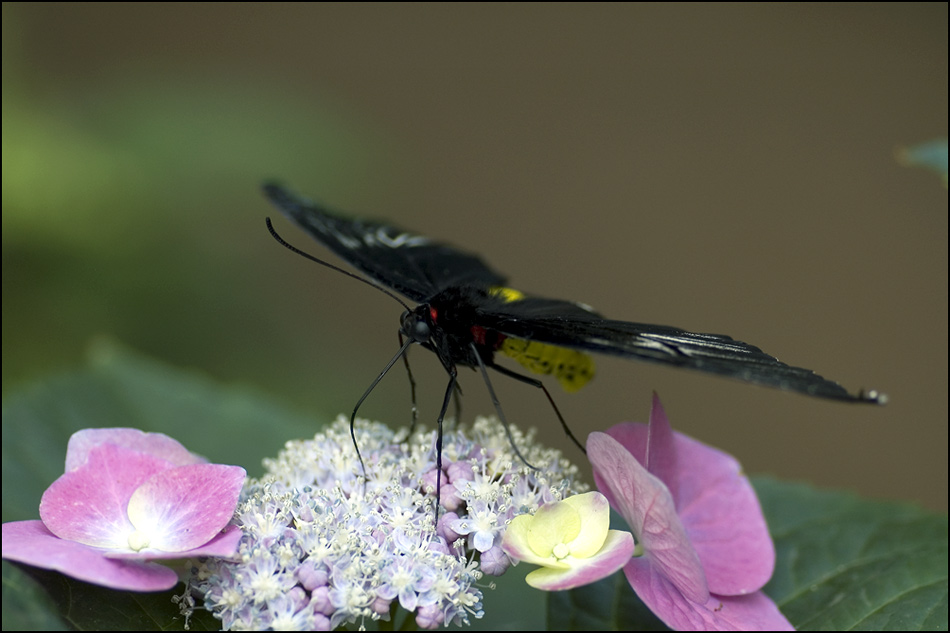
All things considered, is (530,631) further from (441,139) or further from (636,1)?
(636,1)

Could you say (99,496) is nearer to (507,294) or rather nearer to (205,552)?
(205,552)

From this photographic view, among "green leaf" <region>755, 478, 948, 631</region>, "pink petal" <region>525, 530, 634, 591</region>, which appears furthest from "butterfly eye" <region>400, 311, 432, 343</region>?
"green leaf" <region>755, 478, 948, 631</region>

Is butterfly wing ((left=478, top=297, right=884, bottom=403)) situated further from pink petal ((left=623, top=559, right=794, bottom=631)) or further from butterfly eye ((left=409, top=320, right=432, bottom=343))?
pink petal ((left=623, top=559, right=794, bottom=631))

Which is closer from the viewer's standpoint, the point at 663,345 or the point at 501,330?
the point at 663,345

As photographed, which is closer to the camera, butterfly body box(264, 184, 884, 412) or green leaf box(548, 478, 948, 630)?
butterfly body box(264, 184, 884, 412)

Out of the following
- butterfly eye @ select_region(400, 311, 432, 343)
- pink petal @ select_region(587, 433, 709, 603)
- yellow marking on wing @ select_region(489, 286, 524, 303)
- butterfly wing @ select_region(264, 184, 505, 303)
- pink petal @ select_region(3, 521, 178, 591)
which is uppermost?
butterfly wing @ select_region(264, 184, 505, 303)

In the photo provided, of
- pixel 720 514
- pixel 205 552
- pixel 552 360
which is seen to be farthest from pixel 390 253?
pixel 205 552

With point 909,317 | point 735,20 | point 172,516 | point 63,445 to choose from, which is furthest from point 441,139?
point 172,516
